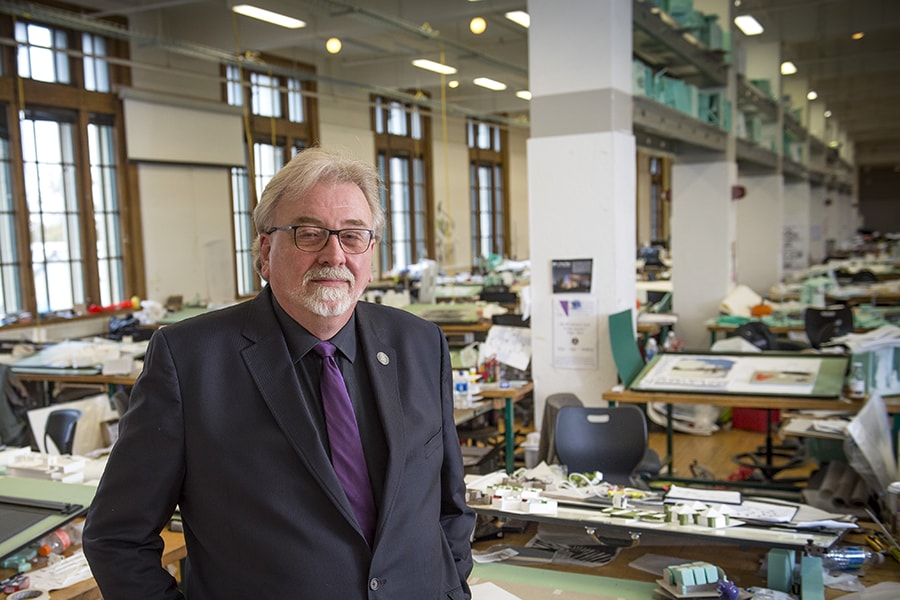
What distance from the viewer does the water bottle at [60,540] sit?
9.36ft

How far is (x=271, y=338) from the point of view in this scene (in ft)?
5.80

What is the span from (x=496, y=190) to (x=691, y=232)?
38.1ft

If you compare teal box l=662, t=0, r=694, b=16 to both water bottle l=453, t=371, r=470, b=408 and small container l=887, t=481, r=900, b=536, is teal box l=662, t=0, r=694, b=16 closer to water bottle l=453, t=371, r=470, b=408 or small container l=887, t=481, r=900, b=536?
water bottle l=453, t=371, r=470, b=408

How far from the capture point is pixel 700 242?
30.7 feet

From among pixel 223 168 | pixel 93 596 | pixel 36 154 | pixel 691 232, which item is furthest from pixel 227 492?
pixel 223 168

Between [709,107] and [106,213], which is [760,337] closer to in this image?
[709,107]

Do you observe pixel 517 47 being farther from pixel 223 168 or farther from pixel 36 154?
pixel 36 154

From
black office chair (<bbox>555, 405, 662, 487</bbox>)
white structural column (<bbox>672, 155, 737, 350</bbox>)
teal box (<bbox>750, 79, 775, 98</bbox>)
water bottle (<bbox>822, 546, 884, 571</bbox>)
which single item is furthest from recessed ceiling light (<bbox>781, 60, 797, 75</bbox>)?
water bottle (<bbox>822, 546, 884, 571</bbox>)

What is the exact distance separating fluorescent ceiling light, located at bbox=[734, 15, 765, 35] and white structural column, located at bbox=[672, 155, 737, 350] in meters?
1.73

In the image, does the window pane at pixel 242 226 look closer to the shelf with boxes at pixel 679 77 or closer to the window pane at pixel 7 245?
the window pane at pixel 7 245

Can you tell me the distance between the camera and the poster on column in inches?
228

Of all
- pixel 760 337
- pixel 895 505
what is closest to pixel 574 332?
pixel 760 337

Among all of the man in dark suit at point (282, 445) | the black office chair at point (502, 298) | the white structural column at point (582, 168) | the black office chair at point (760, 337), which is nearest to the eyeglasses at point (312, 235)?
the man in dark suit at point (282, 445)

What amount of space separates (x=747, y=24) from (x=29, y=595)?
31.4 ft
